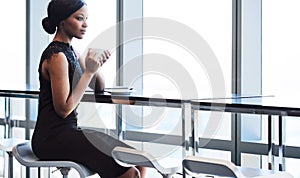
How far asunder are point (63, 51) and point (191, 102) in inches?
24.7

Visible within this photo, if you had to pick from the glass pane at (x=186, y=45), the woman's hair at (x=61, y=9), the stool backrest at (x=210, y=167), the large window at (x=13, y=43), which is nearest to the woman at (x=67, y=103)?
the woman's hair at (x=61, y=9)

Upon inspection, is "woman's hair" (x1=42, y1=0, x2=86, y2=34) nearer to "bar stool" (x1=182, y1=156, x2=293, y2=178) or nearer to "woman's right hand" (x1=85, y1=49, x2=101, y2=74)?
"woman's right hand" (x1=85, y1=49, x2=101, y2=74)

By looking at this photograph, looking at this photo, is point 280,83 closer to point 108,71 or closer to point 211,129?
point 211,129

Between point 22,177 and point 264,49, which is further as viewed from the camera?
point 22,177

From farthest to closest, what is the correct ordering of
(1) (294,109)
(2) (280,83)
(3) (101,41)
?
(3) (101,41) → (2) (280,83) → (1) (294,109)

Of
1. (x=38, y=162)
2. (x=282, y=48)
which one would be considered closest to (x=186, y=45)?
(x=282, y=48)

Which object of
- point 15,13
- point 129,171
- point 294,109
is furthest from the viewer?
point 15,13

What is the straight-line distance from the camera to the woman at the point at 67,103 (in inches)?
91.7

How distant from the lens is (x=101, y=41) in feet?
14.6

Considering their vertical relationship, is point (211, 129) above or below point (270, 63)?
below

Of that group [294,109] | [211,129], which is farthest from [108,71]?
[294,109]

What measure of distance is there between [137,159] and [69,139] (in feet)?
1.31

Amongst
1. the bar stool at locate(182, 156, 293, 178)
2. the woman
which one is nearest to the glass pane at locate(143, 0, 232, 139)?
the woman

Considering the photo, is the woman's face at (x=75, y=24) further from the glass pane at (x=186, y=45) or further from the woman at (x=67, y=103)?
the glass pane at (x=186, y=45)
